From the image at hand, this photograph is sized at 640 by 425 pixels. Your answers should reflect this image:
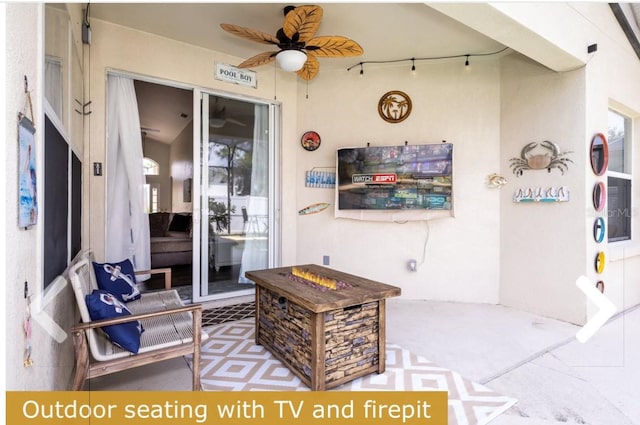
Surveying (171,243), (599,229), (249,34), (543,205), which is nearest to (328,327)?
(249,34)

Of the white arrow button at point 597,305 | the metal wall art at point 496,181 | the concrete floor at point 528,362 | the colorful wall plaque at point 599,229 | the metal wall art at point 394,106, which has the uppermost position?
the metal wall art at point 394,106

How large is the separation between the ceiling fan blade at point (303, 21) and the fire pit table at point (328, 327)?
190cm

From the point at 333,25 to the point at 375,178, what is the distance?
64.9 inches

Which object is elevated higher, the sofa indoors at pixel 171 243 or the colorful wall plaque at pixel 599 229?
the colorful wall plaque at pixel 599 229

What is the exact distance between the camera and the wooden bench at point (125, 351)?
62.5 inches

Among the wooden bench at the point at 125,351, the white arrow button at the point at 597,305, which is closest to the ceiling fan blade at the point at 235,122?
the wooden bench at the point at 125,351

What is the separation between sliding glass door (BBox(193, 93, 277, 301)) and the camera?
3.67m

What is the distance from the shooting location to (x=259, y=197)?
162 inches

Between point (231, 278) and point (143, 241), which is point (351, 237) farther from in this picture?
point (143, 241)

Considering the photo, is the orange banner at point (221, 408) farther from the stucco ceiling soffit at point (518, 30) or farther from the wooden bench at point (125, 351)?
the stucco ceiling soffit at point (518, 30)

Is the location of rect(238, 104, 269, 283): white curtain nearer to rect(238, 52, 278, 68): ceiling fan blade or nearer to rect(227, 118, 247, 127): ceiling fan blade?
rect(227, 118, 247, 127): ceiling fan blade

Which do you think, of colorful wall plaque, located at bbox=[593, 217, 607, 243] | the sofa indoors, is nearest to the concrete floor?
colorful wall plaque, located at bbox=[593, 217, 607, 243]

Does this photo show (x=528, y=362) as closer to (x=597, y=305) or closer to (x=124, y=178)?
(x=597, y=305)

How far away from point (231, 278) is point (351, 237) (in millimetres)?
1538
